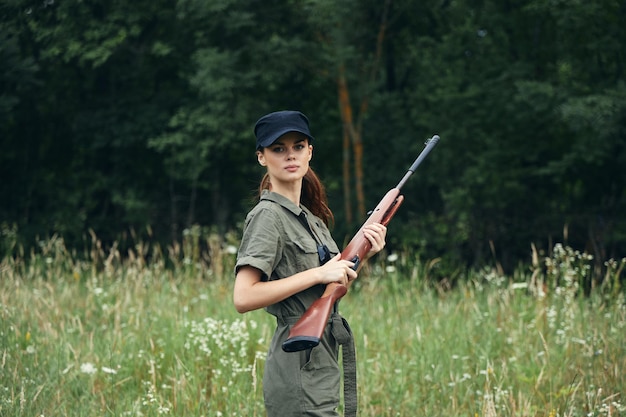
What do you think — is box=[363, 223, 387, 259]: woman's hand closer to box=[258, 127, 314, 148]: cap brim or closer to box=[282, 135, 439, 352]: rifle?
box=[282, 135, 439, 352]: rifle

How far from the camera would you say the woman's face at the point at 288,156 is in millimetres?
2648

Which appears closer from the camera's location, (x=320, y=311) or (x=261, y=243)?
(x=320, y=311)

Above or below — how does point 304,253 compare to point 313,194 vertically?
below

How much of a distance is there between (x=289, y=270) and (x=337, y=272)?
257 millimetres

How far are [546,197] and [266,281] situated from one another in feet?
48.0

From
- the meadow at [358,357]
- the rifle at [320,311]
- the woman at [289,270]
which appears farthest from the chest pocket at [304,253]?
the meadow at [358,357]

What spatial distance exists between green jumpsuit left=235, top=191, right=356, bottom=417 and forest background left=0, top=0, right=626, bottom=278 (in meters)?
10.2

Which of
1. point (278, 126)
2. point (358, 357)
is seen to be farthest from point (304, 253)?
point (358, 357)

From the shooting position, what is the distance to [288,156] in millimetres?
2650

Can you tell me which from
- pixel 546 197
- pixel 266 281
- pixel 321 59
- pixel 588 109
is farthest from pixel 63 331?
pixel 546 197

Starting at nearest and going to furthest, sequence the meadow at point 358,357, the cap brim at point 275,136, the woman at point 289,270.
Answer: the woman at point 289,270
the cap brim at point 275,136
the meadow at point 358,357

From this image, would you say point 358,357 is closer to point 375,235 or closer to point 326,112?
point 375,235

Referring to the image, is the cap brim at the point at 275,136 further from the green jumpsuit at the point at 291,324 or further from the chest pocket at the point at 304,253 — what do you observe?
the chest pocket at the point at 304,253

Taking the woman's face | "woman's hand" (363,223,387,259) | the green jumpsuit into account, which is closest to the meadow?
the green jumpsuit
